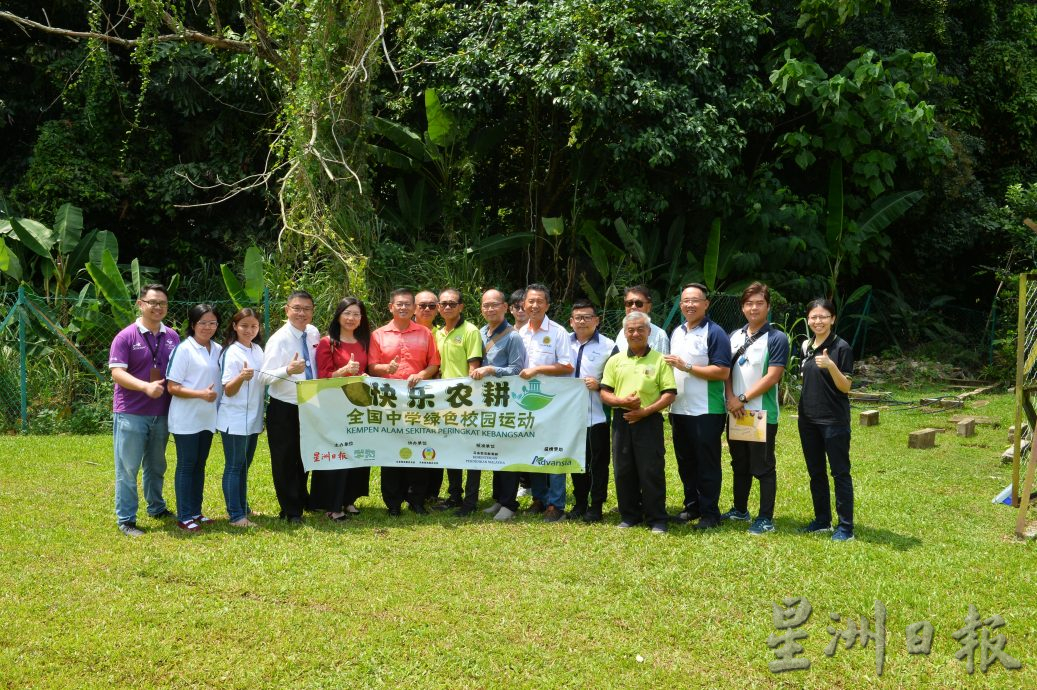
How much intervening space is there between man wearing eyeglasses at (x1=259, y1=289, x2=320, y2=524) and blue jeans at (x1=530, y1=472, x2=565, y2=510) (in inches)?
64.9

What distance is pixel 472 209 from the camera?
43.2 feet

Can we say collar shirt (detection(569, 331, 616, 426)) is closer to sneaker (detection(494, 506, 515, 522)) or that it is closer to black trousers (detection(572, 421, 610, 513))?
black trousers (detection(572, 421, 610, 513))

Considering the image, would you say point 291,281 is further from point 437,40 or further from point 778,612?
point 778,612

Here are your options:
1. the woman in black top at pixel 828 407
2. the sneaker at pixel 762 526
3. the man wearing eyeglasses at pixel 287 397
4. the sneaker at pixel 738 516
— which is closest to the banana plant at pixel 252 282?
the man wearing eyeglasses at pixel 287 397

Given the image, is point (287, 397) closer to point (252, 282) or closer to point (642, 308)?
point (642, 308)

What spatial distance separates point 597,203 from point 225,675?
9931 millimetres

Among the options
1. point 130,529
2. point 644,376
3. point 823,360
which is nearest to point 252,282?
point 130,529

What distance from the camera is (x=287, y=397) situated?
6.13 metres

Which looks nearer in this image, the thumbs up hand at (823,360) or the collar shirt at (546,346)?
the thumbs up hand at (823,360)

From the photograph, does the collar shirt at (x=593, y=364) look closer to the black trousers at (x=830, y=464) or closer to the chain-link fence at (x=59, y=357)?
the black trousers at (x=830, y=464)

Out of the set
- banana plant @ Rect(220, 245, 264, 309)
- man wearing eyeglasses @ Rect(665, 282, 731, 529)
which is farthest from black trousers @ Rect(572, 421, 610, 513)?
banana plant @ Rect(220, 245, 264, 309)

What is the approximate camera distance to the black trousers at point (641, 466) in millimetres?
5898

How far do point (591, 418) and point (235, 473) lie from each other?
2.43m

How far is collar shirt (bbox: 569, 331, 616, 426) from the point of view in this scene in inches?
246
